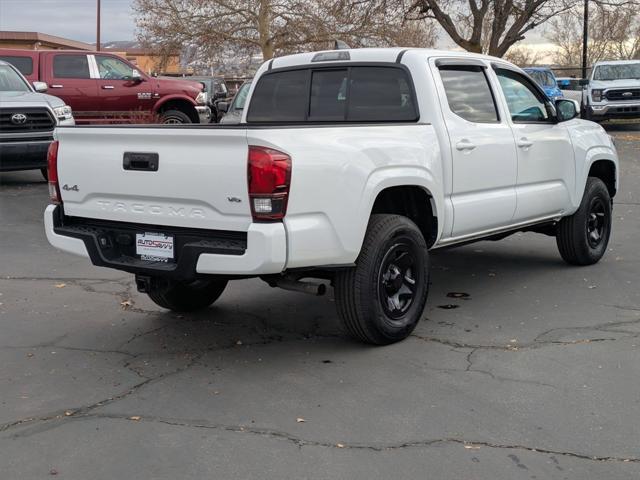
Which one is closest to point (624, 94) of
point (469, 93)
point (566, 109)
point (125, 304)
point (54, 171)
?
point (566, 109)

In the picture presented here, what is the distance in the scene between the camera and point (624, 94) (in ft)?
78.8

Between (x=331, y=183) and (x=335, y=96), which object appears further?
(x=335, y=96)

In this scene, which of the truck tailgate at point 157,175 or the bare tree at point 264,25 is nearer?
the truck tailgate at point 157,175

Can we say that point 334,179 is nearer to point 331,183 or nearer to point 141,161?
point 331,183

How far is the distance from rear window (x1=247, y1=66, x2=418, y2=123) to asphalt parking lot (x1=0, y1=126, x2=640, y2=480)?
4.95 feet

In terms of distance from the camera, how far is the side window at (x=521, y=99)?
6859 millimetres

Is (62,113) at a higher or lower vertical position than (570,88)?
lower

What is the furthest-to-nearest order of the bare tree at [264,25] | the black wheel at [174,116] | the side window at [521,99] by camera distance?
the bare tree at [264,25], the black wheel at [174,116], the side window at [521,99]

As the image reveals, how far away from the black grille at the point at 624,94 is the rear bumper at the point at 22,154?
676 inches

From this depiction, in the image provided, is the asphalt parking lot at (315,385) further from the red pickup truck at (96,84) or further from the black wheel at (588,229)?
the red pickup truck at (96,84)

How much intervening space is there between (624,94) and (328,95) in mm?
19922

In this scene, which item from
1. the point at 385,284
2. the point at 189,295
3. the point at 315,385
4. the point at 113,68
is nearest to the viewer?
the point at 315,385

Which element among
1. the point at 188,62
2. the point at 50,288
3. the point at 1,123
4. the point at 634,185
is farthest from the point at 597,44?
the point at 50,288

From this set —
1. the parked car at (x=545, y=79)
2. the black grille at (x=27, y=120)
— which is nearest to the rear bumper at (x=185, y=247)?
the black grille at (x=27, y=120)
